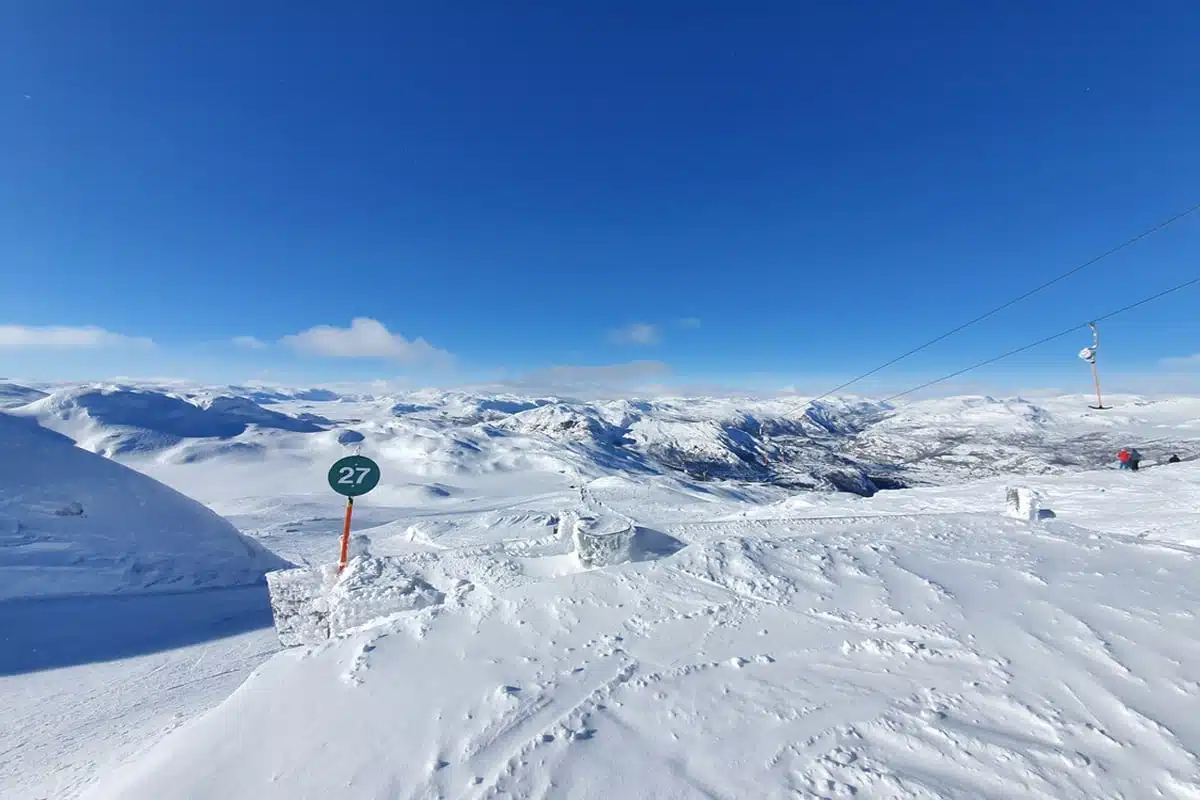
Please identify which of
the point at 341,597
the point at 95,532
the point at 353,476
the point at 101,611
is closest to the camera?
the point at 341,597

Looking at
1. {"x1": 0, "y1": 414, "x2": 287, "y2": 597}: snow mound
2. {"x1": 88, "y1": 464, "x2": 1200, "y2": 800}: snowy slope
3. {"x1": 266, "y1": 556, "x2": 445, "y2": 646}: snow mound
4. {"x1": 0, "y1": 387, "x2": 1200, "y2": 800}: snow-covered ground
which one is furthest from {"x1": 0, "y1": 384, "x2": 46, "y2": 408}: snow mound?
{"x1": 88, "y1": 464, "x2": 1200, "y2": 800}: snowy slope

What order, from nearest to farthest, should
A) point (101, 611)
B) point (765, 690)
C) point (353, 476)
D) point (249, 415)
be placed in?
point (765, 690), point (353, 476), point (101, 611), point (249, 415)

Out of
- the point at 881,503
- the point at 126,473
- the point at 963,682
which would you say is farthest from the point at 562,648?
the point at 126,473

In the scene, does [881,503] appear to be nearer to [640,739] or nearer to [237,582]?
[640,739]

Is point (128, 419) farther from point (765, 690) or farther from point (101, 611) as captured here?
point (765, 690)

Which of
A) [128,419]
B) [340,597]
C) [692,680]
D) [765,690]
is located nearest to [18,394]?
[128,419]

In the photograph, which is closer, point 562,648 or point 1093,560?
point 562,648
